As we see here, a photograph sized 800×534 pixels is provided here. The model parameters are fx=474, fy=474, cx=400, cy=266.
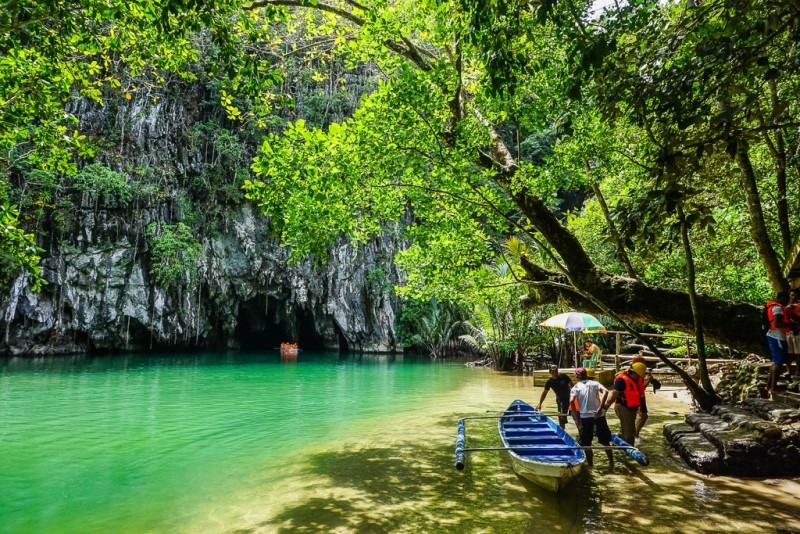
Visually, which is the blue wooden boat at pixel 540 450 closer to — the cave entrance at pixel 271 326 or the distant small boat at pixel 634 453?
the distant small boat at pixel 634 453

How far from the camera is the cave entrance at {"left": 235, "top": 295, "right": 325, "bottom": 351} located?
31531mm

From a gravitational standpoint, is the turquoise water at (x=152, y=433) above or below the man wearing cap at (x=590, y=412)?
below

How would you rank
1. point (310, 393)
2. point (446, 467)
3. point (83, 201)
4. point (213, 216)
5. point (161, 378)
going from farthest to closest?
point (213, 216) < point (83, 201) < point (161, 378) < point (310, 393) < point (446, 467)

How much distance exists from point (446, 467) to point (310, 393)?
7980 millimetres

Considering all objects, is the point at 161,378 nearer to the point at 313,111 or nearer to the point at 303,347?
the point at 313,111

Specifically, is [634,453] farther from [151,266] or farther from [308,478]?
[151,266]

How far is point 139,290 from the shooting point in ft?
80.7

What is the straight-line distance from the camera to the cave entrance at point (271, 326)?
103ft

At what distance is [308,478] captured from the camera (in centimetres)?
586

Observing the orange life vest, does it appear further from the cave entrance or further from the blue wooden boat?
the cave entrance

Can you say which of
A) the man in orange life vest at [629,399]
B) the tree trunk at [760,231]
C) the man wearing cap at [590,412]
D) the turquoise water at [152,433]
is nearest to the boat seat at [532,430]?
the man wearing cap at [590,412]

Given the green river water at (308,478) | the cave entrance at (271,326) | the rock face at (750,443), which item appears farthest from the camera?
the cave entrance at (271,326)

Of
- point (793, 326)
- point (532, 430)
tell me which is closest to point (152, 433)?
point (532, 430)

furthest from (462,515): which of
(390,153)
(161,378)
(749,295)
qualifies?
(161,378)
